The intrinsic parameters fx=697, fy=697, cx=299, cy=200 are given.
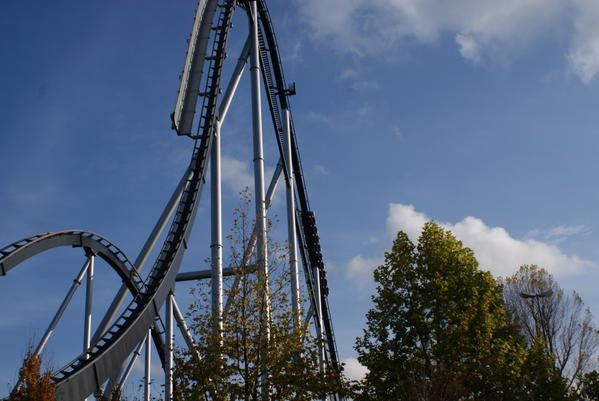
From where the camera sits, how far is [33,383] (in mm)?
11906

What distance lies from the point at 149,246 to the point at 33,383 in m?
7.26

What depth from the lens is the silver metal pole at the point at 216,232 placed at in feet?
46.6

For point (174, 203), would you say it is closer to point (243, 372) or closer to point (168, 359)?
point (168, 359)

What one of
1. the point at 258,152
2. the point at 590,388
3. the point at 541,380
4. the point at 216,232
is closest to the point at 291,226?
the point at 258,152

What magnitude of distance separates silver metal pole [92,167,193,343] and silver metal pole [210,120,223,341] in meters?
1.49

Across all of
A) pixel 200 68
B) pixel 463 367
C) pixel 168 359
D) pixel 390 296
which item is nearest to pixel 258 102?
pixel 200 68

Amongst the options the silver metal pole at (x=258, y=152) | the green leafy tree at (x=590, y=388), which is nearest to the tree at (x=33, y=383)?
the silver metal pole at (x=258, y=152)

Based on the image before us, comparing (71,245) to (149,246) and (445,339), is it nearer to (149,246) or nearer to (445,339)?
(149,246)

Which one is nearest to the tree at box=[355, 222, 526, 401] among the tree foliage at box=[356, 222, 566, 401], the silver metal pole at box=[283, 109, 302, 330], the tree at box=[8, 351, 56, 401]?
the tree foliage at box=[356, 222, 566, 401]

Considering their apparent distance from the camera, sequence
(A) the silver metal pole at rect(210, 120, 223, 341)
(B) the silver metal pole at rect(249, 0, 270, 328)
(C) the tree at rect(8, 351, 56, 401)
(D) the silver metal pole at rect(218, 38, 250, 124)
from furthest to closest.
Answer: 1. (D) the silver metal pole at rect(218, 38, 250, 124)
2. (B) the silver metal pole at rect(249, 0, 270, 328)
3. (A) the silver metal pole at rect(210, 120, 223, 341)
4. (C) the tree at rect(8, 351, 56, 401)

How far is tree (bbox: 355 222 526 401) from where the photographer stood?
16422mm

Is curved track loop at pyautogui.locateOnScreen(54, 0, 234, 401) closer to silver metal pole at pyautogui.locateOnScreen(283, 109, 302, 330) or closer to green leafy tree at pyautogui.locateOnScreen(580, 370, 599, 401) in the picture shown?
silver metal pole at pyautogui.locateOnScreen(283, 109, 302, 330)

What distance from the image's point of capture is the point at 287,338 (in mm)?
12531

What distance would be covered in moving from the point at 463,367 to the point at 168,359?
266 inches
